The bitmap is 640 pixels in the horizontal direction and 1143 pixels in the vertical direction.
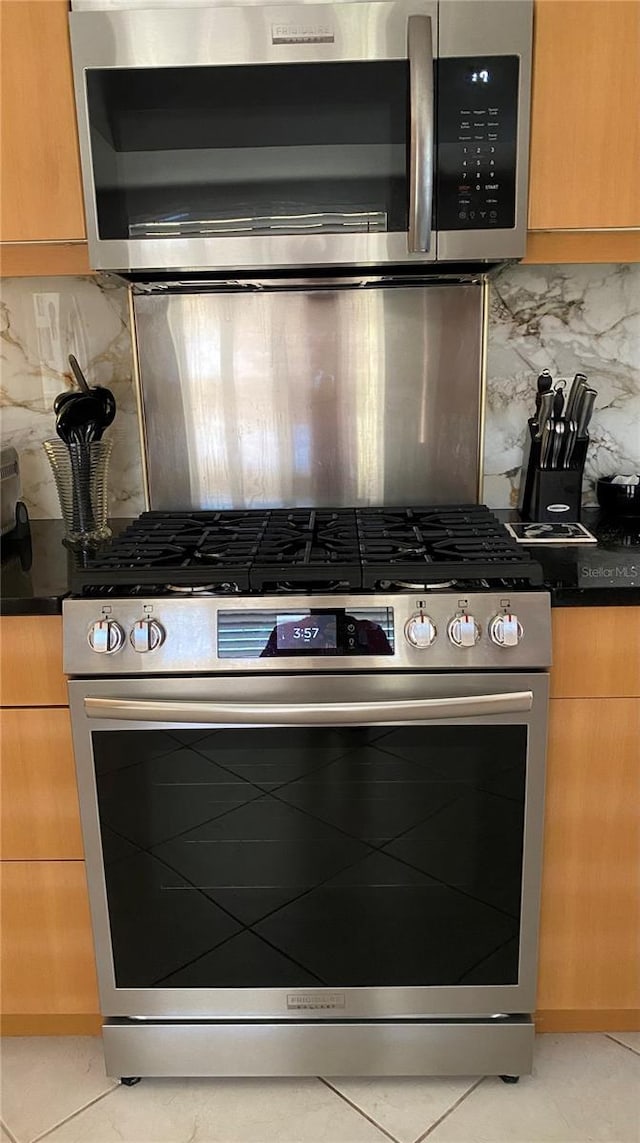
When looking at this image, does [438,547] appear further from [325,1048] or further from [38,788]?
[325,1048]

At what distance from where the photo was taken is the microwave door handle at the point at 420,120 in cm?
157

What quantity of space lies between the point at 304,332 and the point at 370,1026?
1413mm

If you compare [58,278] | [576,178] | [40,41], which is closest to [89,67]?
[40,41]

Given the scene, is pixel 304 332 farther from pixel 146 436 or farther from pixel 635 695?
pixel 635 695

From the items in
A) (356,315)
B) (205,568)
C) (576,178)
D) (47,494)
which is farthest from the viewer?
(47,494)

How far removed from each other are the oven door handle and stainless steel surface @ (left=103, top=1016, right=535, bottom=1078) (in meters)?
0.61

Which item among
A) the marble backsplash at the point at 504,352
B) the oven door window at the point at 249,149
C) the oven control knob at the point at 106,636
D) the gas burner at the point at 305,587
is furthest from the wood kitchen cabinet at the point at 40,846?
the oven door window at the point at 249,149

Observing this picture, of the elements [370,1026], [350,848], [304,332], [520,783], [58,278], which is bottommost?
[370,1026]

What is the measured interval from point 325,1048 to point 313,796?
508 mm

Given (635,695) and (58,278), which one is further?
(58,278)

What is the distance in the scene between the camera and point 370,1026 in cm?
166

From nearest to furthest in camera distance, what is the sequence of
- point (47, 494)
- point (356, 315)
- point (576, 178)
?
1. point (576, 178)
2. point (356, 315)
3. point (47, 494)

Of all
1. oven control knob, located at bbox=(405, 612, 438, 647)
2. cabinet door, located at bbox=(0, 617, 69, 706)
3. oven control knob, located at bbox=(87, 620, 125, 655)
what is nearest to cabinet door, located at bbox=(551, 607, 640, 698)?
oven control knob, located at bbox=(405, 612, 438, 647)

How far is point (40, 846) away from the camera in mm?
1664
